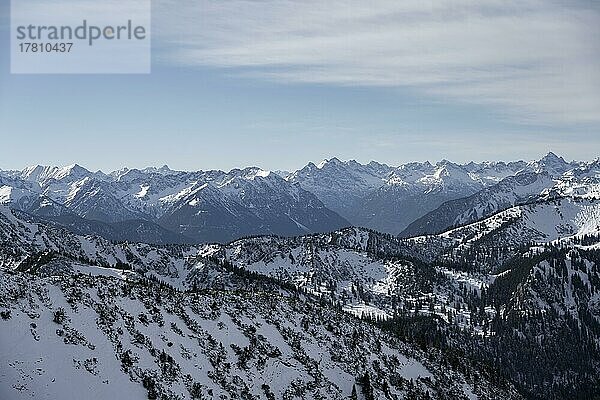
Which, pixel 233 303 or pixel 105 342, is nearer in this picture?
pixel 105 342

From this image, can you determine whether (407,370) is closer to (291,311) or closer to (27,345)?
(291,311)

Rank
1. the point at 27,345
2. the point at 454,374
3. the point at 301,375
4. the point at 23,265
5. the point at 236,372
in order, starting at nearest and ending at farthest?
the point at 27,345 < the point at 236,372 < the point at 301,375 < the point at 454,374 < the point at 23,265

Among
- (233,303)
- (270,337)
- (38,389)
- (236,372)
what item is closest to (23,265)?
(233,303)

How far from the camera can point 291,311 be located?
10838cm

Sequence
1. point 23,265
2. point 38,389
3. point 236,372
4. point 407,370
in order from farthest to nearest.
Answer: point 23,265
point 407,370
point 236,372
point 38,389

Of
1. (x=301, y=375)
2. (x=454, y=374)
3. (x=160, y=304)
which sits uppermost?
(x=160, y=304)

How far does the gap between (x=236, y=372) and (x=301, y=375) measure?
11508mm

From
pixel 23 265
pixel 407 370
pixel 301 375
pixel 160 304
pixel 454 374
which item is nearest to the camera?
pixel 301 375

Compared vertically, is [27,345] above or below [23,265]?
above

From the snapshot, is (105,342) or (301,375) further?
(301,375)

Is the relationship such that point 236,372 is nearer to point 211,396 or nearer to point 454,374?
point 211,396

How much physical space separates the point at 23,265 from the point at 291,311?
11150 cm

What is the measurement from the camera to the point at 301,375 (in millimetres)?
80938

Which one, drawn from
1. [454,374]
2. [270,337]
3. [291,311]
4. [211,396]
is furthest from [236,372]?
[454,374]
